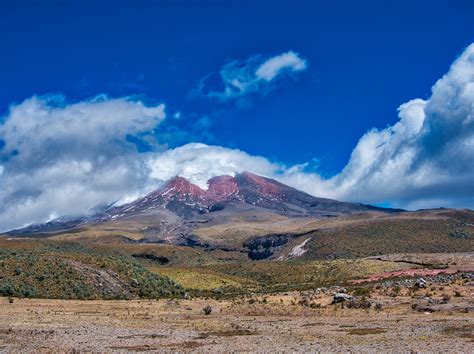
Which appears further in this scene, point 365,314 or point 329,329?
point 365,314

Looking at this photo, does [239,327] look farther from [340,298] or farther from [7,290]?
[7,290]

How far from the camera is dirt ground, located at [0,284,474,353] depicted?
25.8 meters

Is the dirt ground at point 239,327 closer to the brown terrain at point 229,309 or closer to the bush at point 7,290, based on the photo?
the brown terrain at point 229,309

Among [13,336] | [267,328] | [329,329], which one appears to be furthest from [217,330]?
[13,336]

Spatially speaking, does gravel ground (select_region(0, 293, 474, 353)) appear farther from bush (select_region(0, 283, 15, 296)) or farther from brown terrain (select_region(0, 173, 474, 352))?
bush (select_region(0, 283, 15, 296))

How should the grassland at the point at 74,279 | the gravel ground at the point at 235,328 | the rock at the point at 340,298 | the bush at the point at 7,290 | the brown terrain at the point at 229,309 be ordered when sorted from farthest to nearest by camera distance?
the grassland at the point at 74,279, the bush at the point at 7,290, the rock at the point at 340,298, the brown terrain at the point at 229,309, the gravel ground at the point at 235,328

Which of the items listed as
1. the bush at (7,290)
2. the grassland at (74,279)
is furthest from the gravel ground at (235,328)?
the grassland at (74,279)

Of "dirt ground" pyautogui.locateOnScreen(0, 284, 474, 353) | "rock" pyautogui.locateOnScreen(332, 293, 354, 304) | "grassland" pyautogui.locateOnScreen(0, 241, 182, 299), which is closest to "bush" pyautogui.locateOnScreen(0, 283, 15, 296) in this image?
"grassland" pyautogui.locateOnScreen(0, 241, 182, 299)

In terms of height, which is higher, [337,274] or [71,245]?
[71,245]

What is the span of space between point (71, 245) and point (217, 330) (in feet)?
261

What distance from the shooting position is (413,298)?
4719 centimetres

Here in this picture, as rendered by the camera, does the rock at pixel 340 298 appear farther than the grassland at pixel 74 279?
No

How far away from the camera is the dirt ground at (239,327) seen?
2578cm

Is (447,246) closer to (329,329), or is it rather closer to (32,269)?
(32,269)
